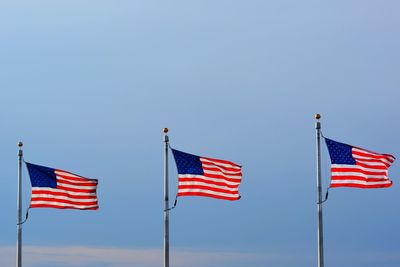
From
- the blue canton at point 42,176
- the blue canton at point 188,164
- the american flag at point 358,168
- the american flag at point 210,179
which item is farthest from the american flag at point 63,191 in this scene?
the american flag at point 358,168

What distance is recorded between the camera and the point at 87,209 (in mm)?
49344

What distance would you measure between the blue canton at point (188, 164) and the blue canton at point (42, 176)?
7152 mm

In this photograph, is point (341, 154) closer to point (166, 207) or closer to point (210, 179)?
point (210, 179)

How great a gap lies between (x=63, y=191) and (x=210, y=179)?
8.44m

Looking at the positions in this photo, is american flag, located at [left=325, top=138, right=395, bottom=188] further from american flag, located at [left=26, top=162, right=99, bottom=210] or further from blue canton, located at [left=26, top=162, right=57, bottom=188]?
blue canton, located at [left=26, top=162, right=57, bottom=188]

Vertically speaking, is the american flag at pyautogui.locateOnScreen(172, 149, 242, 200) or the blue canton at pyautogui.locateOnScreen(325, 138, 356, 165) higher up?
the blue canton at pyautogui.locateOnScreen(325, 138, 356, 165)

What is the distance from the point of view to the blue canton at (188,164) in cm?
4778

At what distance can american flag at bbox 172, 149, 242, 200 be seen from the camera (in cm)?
4750

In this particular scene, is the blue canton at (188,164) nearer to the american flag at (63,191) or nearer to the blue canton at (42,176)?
the american flag at (63,191)

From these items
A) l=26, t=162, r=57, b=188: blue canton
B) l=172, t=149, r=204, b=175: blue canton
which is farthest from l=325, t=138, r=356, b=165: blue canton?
l=26, t=162, r=57, b=188: blue canton

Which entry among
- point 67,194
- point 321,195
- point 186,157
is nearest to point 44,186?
point 67,194

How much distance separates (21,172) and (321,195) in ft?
57.5

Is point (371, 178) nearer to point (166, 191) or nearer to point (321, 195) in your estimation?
point (321, 195)

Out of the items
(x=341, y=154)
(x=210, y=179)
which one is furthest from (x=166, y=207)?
(x=341, y=154)
